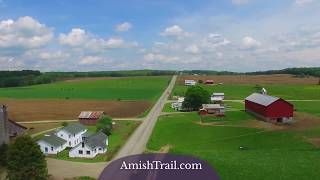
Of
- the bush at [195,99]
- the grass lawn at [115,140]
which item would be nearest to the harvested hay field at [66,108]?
the bush at [195,99]

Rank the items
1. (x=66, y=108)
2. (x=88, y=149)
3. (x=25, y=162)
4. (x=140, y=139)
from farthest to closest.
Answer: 1. (x=66, y=108)
2. (x=140, y=139)
3. (x=88, y=149)
4. (x=25, y=162)

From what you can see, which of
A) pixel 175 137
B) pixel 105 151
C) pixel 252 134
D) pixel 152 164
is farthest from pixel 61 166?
pixel 252 134

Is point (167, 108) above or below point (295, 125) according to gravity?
below

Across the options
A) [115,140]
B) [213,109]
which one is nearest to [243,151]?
[115,140]

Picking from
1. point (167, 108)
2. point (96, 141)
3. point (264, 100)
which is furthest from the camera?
point (167, 108)

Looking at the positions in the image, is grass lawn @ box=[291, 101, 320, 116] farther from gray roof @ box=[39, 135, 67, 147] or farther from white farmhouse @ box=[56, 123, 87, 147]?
gray roof @ box=[39, 135, 67, 147]

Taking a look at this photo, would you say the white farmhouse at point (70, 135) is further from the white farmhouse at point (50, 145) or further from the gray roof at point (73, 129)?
the white farmhouse at point (50, 145)

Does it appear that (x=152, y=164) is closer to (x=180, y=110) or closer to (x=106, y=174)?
(x=106, y=174)

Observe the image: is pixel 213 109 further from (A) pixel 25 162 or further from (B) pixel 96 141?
(A) pixel 25 162
